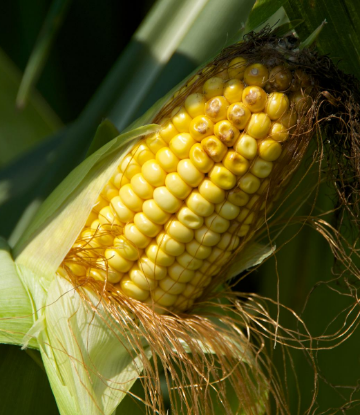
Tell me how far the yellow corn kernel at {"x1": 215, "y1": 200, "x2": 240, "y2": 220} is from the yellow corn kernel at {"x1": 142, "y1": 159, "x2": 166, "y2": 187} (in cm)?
10

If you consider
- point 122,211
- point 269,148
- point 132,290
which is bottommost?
point 132,290

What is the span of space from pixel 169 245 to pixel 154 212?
Result: 0.06 meters

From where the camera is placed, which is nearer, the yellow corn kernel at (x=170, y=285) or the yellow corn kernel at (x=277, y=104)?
the yellow corn kernel at (x=277, y=104)

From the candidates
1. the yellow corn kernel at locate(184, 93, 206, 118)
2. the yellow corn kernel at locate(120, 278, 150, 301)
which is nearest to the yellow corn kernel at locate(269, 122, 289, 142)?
the yellow corn kernel at locate(184, 93, 206, 118)

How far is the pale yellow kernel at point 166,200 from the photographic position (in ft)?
2.41

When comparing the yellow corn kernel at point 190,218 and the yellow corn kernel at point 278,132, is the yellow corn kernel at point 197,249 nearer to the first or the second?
the yellow corn kernel at point 190,218

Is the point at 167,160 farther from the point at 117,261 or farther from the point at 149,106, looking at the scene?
the point at 149,106

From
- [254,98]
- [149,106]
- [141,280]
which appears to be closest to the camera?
[254,98]

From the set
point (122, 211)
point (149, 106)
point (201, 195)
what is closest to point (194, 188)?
point (201, 195)

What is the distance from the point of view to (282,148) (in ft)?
2.33

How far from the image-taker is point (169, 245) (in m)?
0.75

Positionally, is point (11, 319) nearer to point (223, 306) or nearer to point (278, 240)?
point (223, 306)

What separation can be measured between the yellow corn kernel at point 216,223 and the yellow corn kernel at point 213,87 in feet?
0.60

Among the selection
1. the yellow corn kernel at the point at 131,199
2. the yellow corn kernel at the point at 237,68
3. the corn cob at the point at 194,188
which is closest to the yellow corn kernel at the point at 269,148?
the corn cob at the point at 194,188
